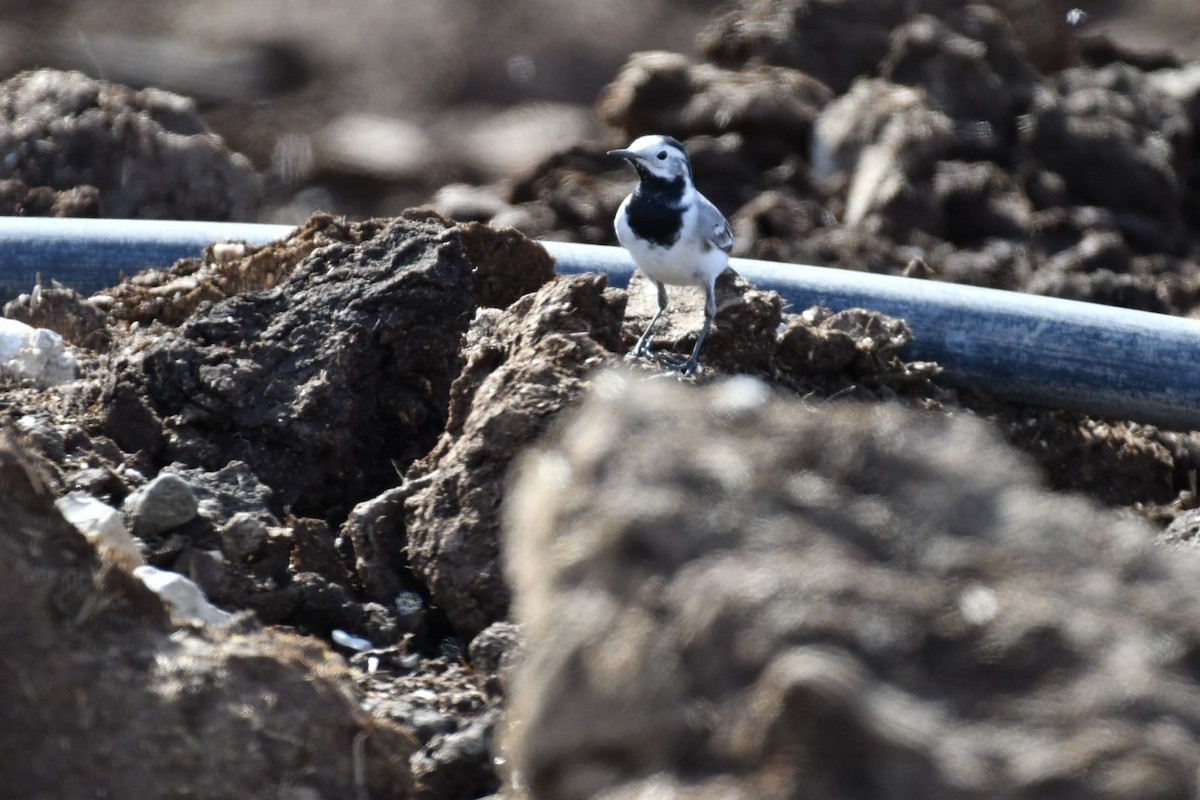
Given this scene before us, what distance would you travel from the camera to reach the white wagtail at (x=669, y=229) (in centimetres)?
420

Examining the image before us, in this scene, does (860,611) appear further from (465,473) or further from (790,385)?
(790,385)

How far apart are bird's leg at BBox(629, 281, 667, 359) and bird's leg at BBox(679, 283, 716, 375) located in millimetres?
110

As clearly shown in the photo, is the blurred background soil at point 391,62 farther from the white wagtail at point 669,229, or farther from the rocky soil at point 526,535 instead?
the white wagtail at point 669,229

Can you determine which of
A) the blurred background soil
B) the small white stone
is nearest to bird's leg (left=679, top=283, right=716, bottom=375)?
the small white stone

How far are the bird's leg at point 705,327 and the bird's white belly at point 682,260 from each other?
0.05 m

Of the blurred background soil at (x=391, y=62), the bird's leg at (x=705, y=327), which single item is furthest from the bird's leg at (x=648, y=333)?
the blurred background soil at (x=391, y=62)

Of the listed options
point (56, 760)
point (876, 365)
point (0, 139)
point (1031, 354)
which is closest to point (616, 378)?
point (56, 760)

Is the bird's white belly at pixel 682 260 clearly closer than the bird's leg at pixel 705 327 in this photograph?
No

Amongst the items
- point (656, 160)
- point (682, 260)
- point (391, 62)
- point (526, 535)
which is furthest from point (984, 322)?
point (391, 62)

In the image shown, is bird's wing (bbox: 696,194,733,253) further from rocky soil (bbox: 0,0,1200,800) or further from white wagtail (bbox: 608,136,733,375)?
rocky soil (bbox: 0,0,1200,800)

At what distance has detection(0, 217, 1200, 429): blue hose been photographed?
4047mm

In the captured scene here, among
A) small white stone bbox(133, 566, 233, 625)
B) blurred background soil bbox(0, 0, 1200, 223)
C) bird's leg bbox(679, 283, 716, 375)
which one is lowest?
blurred background soil bbox(0, 0, 1200, 223)

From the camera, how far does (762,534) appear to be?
1.87m

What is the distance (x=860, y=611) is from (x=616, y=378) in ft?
3.10
